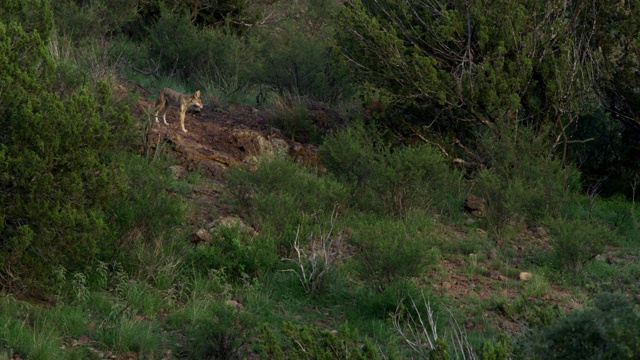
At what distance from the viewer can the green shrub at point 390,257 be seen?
7742 mm

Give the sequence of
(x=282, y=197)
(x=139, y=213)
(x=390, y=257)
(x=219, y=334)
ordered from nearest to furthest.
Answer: (x=219, y=334) → (x=390, y=257) → (x=139, y=213) → (x=282, y=197)

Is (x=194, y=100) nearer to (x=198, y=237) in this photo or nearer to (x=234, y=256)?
(x=198, y=237)

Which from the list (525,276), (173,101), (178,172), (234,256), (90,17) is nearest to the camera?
(234,256)

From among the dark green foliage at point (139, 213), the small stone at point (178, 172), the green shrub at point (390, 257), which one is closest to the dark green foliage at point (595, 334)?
the green shrub at point (390, 257)

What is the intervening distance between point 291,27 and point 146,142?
450 inches

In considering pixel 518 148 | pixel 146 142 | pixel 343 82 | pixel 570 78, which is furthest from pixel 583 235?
pixel 343 82

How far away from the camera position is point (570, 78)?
11.7 metres

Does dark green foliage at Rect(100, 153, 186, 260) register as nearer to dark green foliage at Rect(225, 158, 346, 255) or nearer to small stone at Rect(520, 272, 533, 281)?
dark green foliage at Rect(225, 158, 346, 255)

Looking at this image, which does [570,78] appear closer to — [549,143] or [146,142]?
[549,143]

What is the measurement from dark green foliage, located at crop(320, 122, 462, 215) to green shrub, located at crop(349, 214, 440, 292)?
69.3 inches

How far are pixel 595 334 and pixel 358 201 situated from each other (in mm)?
6529

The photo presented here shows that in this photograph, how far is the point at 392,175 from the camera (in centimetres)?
995

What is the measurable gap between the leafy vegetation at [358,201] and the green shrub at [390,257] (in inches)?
0.9

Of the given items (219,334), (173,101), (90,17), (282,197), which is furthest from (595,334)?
(90,17)
